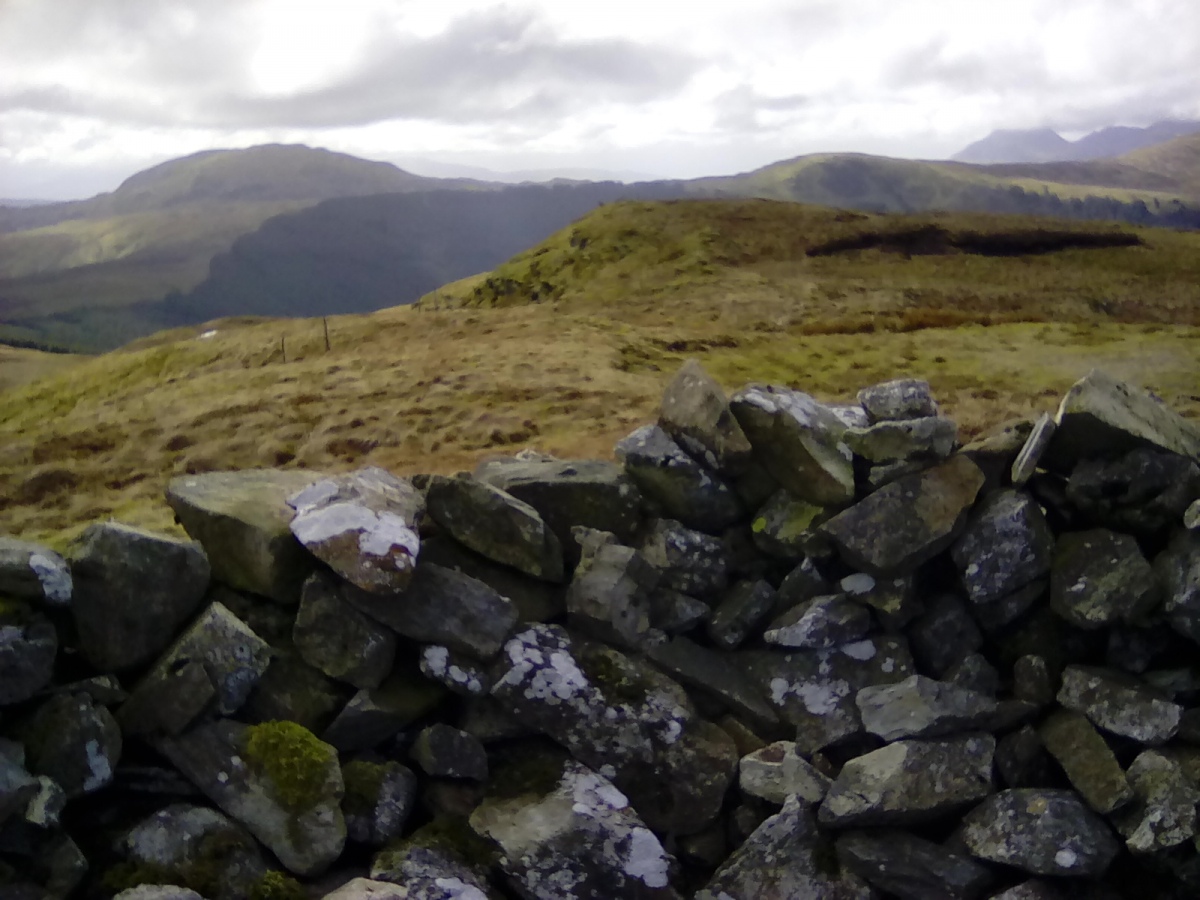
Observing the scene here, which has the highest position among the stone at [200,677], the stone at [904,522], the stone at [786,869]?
the stone at [904,522]

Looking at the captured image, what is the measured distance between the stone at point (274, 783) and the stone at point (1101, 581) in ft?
26.0

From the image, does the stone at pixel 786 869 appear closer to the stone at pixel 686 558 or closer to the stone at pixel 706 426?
the stone at pixel 686 558

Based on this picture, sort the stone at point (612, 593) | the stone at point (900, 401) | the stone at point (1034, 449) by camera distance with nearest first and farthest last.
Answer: the stone at point (612, 593) → the stone at point (1034, 449) → the stone at point (900, 401)

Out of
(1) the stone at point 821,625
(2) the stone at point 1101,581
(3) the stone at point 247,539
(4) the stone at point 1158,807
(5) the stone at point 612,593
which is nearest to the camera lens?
(4) the stone at point 1158,807

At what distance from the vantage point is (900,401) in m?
10.1

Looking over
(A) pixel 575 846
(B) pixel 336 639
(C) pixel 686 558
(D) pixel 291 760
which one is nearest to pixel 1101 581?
(C) pixel 686 558

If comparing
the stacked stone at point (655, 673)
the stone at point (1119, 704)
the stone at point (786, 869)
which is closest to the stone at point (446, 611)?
the stacked stone at point (655, 673)

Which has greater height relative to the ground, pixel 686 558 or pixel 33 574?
pixel 33 574

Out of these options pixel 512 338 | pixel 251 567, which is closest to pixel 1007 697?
pixel 251 567

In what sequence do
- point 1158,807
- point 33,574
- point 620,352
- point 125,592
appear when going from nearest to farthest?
1. point 33,574
2. point 1158,807
3. point 125,592
4. point 620,352

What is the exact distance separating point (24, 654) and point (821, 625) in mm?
7852

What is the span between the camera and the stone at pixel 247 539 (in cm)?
830

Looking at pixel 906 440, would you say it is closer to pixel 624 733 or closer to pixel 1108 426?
pixel 1108 426

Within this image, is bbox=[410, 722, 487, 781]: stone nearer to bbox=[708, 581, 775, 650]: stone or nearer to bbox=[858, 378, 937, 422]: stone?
bbox=[708, 581, 775, 650]: stone
